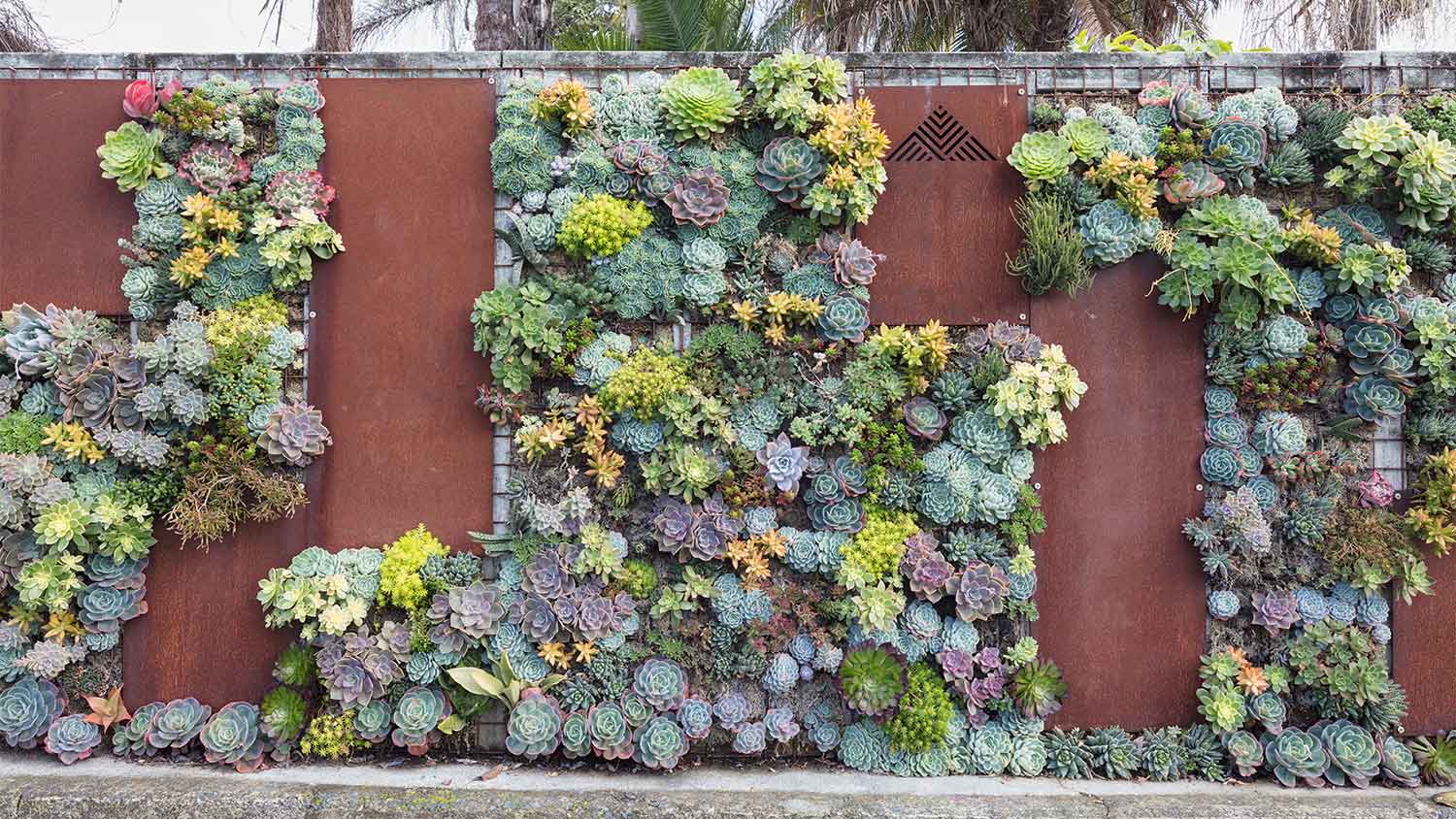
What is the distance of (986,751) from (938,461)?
1.39 metres

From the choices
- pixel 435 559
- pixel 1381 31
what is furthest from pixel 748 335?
pixel 1381 31

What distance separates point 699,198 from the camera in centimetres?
359

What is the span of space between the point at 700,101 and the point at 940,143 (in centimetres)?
121

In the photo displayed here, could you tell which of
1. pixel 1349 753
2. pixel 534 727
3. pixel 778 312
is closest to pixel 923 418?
pixel 778 312

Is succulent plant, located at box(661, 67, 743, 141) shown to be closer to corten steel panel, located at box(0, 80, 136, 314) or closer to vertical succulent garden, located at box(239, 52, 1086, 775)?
vertical succulent garden, located at box(239, 52, 1086, 775)

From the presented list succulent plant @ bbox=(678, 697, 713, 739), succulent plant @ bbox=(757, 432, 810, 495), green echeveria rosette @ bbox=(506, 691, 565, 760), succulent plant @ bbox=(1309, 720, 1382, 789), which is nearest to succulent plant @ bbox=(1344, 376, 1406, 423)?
succulent plant @ bbox=(1309, 720, 1382, 789)

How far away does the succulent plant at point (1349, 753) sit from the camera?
3504mm

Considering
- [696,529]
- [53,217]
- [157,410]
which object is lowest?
[696,529]

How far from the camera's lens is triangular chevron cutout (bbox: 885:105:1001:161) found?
3.75 m

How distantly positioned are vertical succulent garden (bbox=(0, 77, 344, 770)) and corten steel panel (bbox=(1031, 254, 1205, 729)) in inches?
145

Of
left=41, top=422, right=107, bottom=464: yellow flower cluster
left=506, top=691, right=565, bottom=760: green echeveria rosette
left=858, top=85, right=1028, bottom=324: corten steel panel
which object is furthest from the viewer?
left=858, top=85, right=1028, bottom=324: corten steel panel

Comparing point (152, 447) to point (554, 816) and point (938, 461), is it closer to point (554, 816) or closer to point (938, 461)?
point (554, 816)

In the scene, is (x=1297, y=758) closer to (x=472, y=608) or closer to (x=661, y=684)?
(x=661, y=684)

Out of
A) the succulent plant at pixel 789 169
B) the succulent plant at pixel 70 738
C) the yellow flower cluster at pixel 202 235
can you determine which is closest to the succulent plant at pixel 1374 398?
the succulent plant at pixel 789 169
